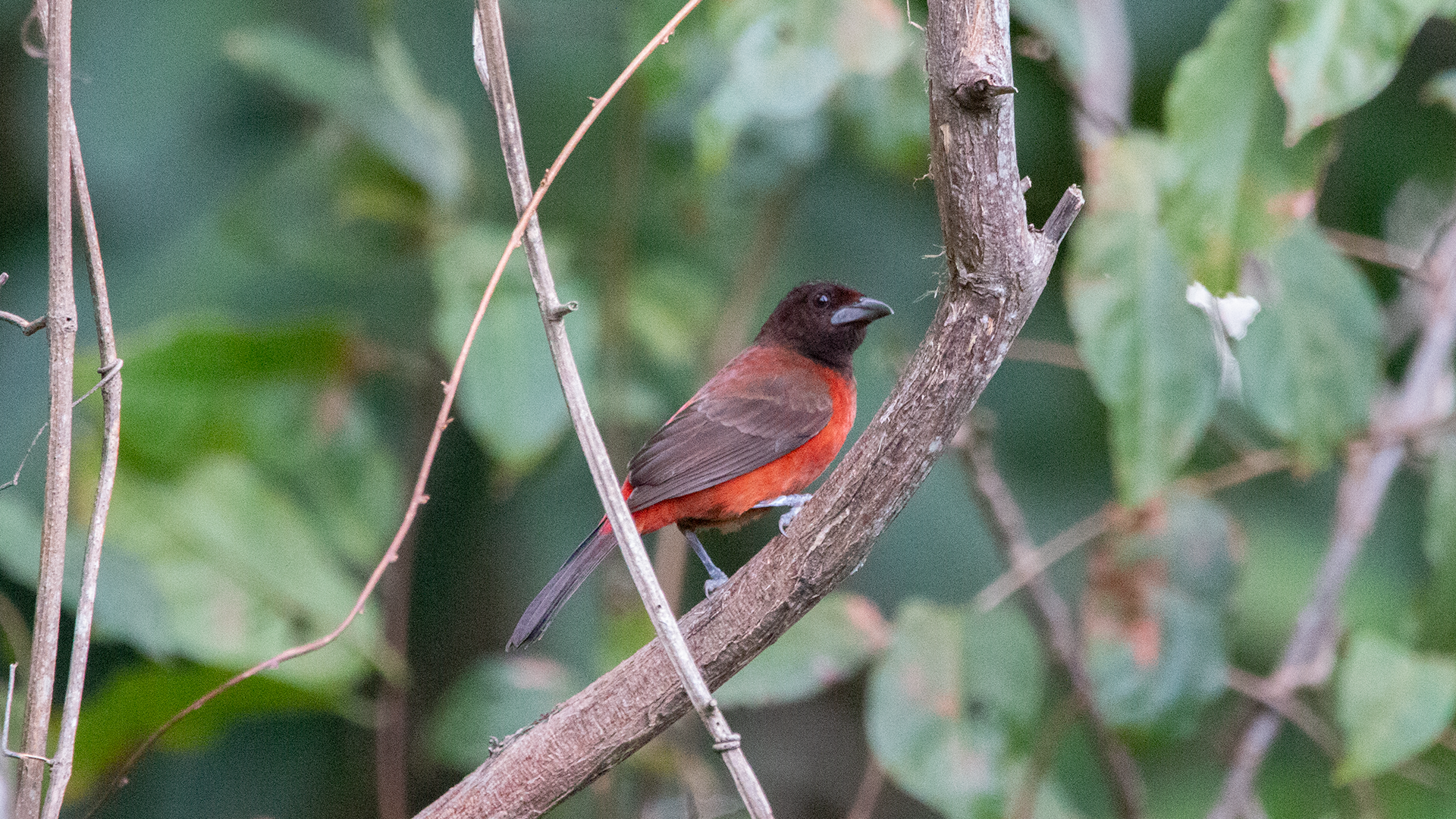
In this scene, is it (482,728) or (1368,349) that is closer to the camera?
(1368,349)

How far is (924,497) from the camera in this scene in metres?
4.34

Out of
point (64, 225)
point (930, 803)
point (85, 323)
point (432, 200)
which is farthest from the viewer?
point (85, 323)

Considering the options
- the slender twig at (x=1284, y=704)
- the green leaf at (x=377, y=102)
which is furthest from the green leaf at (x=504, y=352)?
the slender twig at (x=1284, y=704)

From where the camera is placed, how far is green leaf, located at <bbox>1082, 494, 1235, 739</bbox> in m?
3.24

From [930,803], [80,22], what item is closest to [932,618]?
[930,803]

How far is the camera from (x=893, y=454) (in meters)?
1.66

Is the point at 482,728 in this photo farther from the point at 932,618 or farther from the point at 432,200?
the point at 432,200

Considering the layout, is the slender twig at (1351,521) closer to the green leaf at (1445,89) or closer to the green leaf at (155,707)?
the green leaf at (1445,89)

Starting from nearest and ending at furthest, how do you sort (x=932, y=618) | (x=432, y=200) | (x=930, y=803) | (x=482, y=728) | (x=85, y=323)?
(x=930, y=803), (x=932, y=618), (x=482, y=728), (x=432, y=200), (x=85, y=323)

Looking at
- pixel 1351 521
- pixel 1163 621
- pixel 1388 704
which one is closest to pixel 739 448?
pixel 1163 621

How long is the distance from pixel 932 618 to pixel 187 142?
2.91 m

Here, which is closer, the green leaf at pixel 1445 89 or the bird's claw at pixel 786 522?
the bird's claw at pixel 786 522

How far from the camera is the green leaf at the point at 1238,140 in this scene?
263 centimetres

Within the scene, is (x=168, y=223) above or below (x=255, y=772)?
above
